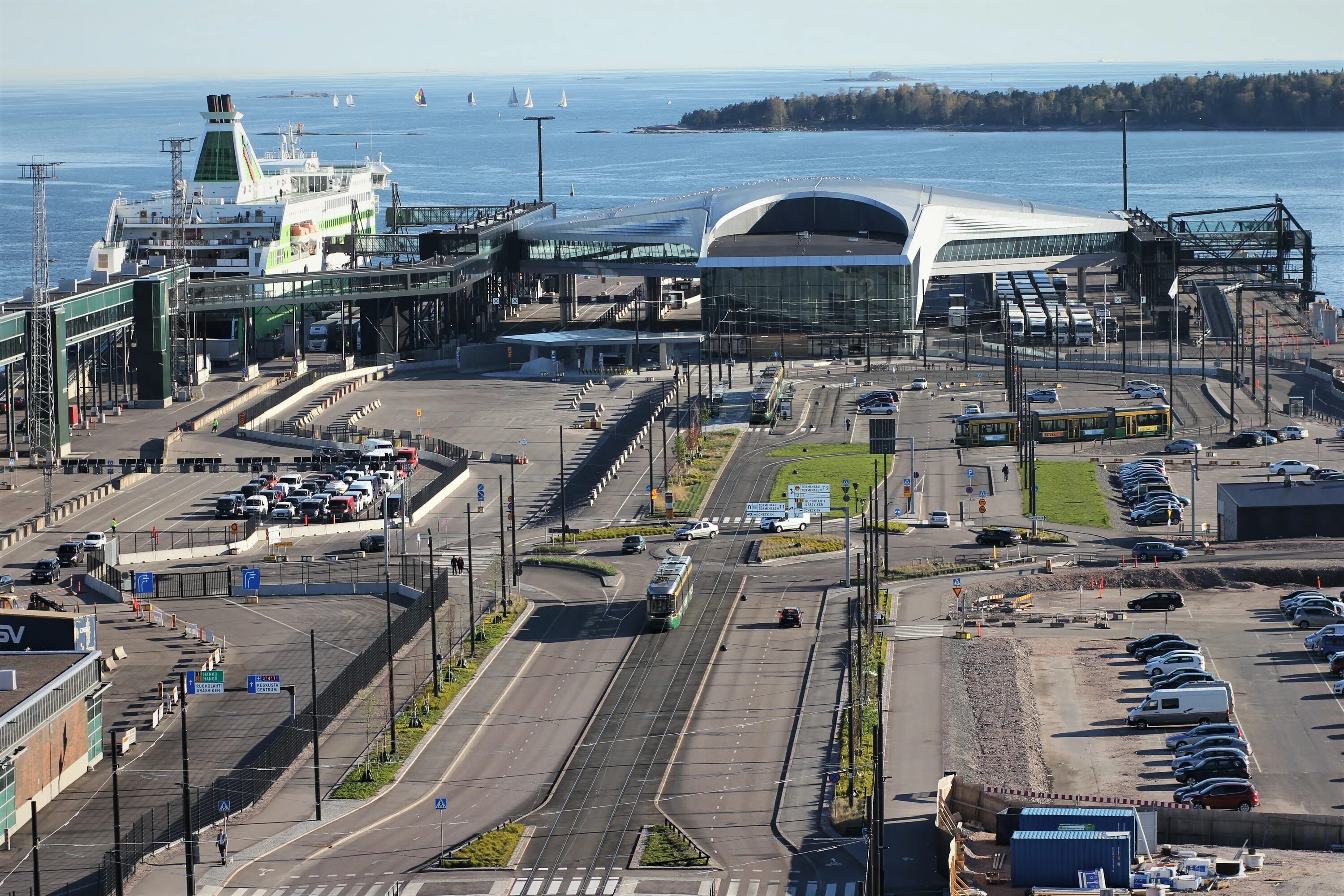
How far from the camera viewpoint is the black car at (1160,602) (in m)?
61.4

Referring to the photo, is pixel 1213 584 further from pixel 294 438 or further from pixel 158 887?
pixel 294 438

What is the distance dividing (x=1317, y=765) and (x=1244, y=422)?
47.0 metres

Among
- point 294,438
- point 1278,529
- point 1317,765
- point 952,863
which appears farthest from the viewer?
point 294,438

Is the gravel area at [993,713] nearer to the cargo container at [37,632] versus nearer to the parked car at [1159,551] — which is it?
the parked car at [1159,551]

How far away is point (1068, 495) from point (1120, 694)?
2663cm

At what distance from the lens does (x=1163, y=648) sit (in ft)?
181

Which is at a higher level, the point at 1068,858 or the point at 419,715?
the point at 1068,858

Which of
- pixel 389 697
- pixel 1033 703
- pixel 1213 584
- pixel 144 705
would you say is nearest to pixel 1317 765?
pixel 1033 703

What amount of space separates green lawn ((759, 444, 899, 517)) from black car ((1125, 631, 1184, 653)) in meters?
20.1

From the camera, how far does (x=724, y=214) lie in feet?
398

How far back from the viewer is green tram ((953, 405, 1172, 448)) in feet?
290

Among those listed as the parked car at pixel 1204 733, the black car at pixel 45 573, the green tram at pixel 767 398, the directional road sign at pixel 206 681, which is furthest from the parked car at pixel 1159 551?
the black car at pixel 45 573

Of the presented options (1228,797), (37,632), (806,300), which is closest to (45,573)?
(37,632)

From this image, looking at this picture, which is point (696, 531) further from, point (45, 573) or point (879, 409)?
point (879, 409)
